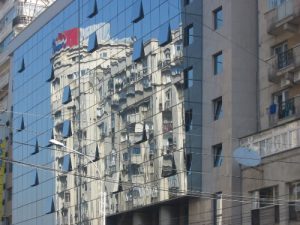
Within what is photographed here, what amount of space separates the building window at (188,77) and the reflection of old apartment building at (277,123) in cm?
390

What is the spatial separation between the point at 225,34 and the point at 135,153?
9833mm

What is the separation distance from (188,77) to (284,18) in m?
7.21

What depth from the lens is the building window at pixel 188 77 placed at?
143ft

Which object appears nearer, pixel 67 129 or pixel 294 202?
pixel 294 202

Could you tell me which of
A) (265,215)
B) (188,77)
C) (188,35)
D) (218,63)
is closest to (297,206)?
(265,215)

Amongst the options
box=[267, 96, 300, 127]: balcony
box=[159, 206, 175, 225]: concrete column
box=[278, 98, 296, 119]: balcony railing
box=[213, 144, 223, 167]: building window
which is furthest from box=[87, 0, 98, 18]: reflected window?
box=[278, 98, 296, 119]: balcony railing

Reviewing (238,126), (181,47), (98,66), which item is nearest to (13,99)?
(98,66)

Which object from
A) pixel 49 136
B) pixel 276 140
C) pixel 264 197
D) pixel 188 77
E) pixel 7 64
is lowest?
pixel 264 197

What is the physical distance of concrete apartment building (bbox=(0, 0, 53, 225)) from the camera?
73.7 meters

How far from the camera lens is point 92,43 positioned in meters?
55.5

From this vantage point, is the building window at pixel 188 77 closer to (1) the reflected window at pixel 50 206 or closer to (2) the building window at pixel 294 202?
(2) the building window at pixel 294 202

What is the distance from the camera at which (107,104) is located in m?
52.1

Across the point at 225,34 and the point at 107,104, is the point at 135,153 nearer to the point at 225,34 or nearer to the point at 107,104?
the point at 107,104

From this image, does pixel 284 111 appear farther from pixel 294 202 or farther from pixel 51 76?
pixel 51 76
